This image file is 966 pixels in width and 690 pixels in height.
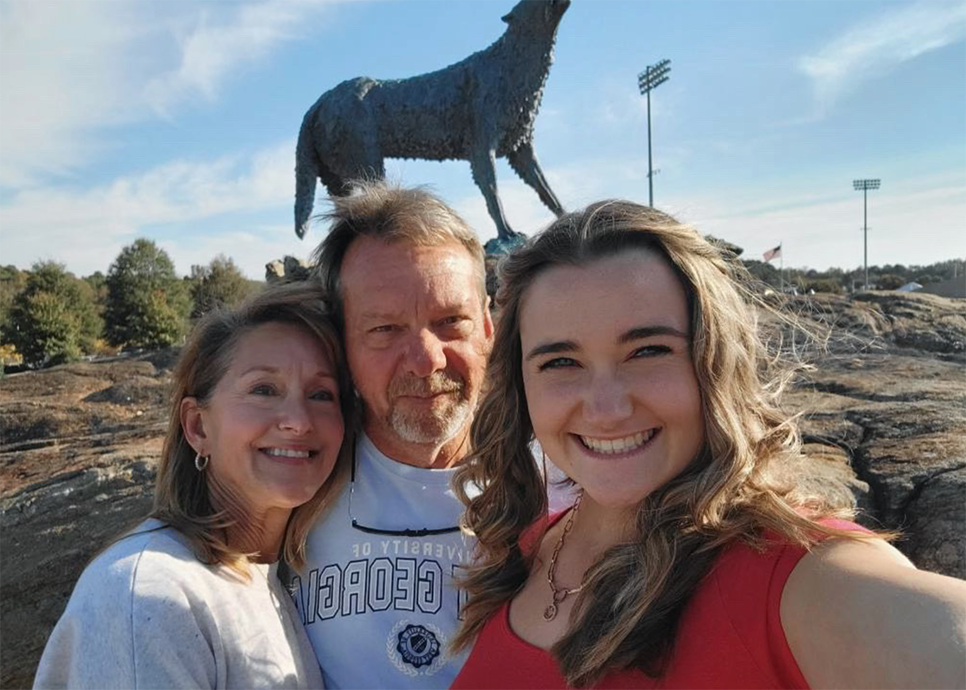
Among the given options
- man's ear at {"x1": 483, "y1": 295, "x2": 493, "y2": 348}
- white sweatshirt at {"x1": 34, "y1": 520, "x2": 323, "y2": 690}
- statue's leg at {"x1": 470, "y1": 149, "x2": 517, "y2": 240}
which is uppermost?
statue's leg at {"x1": 470, "y1": 149, "x2": 517, "y2": 240}

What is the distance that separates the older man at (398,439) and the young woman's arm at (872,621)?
1.18 meters

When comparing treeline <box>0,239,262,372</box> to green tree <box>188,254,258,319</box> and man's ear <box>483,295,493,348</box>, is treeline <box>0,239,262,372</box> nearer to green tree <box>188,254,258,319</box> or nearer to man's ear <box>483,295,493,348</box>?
green tree <box>188,254,258,319</box>

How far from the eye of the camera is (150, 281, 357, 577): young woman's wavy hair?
1868 millimetres

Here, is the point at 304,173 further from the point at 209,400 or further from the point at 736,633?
the point at 736,633

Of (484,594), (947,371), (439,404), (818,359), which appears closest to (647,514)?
(484,594)

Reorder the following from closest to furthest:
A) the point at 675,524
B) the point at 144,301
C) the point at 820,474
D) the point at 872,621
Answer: the point at 872,621
the point at 675,524
the point at 820,474
the point at 144,301

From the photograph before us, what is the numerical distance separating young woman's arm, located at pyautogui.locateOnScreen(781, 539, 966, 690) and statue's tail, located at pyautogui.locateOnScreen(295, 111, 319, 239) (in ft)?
31.2

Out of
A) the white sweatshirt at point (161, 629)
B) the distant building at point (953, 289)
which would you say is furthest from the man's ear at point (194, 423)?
the distant building at point (953, 289)

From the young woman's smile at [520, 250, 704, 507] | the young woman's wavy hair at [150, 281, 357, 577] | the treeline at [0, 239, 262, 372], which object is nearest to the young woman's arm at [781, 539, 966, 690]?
the young woman's smile at [520, 250, 704, 507]

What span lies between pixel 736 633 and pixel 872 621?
0.20 metres

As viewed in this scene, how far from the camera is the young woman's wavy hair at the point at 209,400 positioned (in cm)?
187

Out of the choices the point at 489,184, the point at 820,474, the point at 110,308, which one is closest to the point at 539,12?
the point at 489,184

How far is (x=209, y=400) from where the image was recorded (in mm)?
2051

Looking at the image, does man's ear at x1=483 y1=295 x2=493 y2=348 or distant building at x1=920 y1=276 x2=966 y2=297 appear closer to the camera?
man's ear at x1=483 y1=295 x2=493 y2=348
